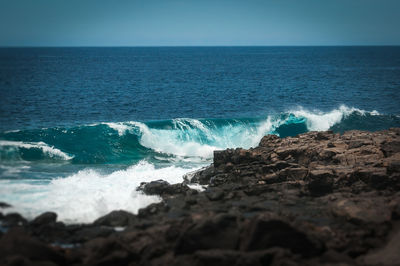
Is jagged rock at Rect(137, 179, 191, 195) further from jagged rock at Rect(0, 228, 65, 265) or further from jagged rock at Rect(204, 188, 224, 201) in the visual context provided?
jagged rock at Rect(0, 228, 65, 265)

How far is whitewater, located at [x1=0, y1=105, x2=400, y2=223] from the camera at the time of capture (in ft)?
48.0

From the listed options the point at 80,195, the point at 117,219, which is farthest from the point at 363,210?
the point at 80,195

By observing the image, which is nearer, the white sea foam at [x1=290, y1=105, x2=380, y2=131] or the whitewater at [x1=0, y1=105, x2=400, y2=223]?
the whitewater at [x1=0, y1=105, x2=400, y2=223]

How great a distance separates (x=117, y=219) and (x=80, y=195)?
339cm

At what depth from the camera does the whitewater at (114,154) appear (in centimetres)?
1462

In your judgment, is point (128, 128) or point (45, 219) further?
point (128, 128)

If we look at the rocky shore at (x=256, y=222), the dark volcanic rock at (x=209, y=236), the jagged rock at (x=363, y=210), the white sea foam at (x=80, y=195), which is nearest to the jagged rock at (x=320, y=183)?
the rocky shore at (x=256, y=222)

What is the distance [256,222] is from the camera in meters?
10.2

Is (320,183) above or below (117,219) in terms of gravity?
above

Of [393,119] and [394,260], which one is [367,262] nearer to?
[394,260]

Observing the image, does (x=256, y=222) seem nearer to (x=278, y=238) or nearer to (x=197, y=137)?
(x=278, y=238)

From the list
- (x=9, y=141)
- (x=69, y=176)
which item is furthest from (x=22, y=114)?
(x=69, y=176)

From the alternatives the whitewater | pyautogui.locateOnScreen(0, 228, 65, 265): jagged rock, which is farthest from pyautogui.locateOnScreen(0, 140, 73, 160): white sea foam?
pyautogui.locateOnScreen(0, 228, 65, 265): jagged rock

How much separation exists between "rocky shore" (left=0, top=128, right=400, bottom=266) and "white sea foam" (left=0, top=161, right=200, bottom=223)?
2.40 feet
